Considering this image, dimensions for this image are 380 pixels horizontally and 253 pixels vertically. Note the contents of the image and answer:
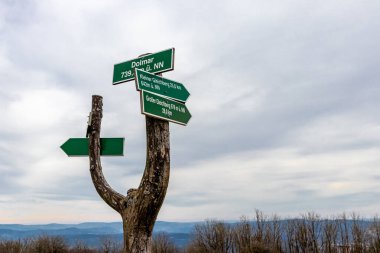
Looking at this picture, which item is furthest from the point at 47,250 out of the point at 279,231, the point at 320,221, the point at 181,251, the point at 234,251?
the point at 320,221

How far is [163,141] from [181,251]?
5322cm

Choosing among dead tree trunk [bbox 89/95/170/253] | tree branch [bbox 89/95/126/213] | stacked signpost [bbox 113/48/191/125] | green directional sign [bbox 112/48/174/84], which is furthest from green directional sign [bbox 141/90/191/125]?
tree branch [bbox 89/95/126/213]

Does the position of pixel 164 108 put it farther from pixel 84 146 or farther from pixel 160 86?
pixel 84 146

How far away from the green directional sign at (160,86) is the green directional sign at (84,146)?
2.75ft

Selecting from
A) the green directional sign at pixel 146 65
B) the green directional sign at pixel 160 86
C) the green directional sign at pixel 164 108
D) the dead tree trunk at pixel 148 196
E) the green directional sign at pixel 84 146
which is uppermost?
the green directional sign at pixel 146 65

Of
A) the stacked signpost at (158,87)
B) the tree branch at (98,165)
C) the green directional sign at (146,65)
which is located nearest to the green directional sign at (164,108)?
the stacked signpost at (158,87)

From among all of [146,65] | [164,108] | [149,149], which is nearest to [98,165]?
[149,149]

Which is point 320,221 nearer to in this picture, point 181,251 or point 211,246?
point 211,246

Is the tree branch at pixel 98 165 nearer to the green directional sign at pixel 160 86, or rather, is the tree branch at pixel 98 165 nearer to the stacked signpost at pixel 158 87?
the stacked signpost at pixel 158 87

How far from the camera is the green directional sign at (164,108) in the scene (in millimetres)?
3900

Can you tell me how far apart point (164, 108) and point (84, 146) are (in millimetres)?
1181

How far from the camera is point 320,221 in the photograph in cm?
Answer: 4069

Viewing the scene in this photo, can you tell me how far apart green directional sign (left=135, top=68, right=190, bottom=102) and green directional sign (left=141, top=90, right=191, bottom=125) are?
9 centimetres

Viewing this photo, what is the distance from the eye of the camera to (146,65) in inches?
172
